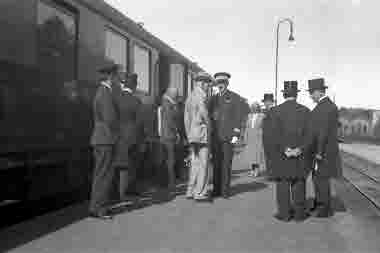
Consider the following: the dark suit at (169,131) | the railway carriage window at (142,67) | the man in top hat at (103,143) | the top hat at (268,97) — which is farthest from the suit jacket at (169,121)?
the top hat at (268,97)

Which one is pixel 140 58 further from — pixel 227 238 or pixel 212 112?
pixel 227 238

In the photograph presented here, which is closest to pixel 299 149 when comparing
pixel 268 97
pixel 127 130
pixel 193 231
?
pixel 193 231

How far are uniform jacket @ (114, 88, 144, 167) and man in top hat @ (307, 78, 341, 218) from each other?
2.62 meters

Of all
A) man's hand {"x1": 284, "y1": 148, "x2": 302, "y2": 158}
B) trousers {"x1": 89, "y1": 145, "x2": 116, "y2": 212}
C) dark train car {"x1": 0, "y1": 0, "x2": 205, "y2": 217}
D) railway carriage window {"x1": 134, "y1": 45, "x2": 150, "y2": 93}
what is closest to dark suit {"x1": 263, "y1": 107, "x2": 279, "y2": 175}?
man's hand {"x1": 284, "y1": 148, "x2": 302, "y2": 158}

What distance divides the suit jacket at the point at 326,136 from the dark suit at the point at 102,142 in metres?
2.70

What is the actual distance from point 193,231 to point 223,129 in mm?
2846

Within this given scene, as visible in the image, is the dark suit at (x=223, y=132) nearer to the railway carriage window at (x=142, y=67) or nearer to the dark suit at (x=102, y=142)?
the railway carriage window at (x=142, y=67)

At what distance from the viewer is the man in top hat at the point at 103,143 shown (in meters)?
5.82

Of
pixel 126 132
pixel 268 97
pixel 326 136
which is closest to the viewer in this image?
pixel 326 136

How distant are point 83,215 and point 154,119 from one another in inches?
171

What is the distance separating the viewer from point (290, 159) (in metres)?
5.88

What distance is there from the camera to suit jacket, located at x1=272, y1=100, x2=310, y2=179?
586 cm

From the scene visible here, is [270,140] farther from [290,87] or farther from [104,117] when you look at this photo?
[104,117]

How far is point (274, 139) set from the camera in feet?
19.7
